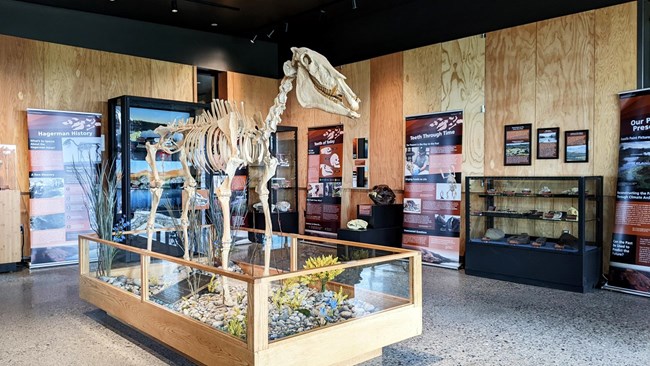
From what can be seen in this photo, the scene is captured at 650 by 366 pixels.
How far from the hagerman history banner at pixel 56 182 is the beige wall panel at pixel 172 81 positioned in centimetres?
130

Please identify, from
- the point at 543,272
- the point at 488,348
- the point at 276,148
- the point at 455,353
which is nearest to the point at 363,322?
the point at 455,353

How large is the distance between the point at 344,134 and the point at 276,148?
137cm

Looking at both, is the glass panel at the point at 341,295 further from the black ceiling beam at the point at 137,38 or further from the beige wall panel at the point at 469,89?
the black ceiling beam at the point at 137,38

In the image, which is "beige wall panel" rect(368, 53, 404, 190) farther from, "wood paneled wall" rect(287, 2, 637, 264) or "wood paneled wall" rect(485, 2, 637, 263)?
"wood paneled wall" rect(485, 2, 637, 263)

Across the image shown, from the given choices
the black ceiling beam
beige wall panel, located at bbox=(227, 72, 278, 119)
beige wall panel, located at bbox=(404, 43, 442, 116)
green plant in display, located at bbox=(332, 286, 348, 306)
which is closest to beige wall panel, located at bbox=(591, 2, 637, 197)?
beige wall panel, located at bbox=(404, 43, 442, 116)

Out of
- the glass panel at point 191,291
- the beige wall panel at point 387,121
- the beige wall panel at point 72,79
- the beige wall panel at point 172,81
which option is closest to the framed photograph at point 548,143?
the beige wall panel at point 387,121

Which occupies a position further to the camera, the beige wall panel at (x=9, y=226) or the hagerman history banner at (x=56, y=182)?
the hagerman history banner at (x=56, y=182)

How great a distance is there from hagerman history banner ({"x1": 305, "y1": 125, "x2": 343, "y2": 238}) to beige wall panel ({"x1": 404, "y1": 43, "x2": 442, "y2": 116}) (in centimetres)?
155

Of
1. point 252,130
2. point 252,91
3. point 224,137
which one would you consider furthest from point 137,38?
point 252,130

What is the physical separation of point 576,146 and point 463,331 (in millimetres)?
3069

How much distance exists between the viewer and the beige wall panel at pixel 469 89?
22.5 feet

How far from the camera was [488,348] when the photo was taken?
3736 millimetres

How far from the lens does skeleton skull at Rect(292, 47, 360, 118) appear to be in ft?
11.3

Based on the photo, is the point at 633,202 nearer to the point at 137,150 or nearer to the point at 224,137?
the point at 224,137
